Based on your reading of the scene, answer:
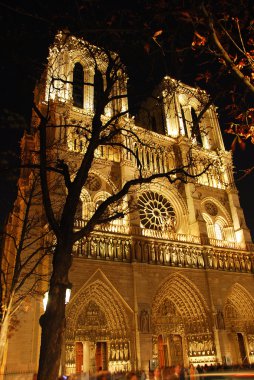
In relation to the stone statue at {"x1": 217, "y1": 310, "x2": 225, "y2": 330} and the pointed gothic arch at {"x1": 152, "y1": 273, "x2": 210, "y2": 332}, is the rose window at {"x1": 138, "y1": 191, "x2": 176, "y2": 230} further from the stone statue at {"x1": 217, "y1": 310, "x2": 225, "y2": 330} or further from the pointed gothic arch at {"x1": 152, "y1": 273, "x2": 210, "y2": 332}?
the stone statue at {"x1": 217, "y1": 310, "x2": 225, "y2": 330}

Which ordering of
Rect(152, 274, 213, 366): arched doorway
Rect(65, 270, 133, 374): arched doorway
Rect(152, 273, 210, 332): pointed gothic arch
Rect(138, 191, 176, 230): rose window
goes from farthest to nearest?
Rect(138, 191, 176, 230): rose window, Rect(152, 273, 210, 332): pointed gothic arch, Rect(152, 274, 213, 366): arched doorway, Rect(65, 270, 133, 374): arched doorway

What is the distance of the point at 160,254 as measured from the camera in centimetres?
1875

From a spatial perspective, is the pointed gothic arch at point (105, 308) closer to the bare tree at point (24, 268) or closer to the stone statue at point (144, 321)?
the stone statue at point (144, 321)

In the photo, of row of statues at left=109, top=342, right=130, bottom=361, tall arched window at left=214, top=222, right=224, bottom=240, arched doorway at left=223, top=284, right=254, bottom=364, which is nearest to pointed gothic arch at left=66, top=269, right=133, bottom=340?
row of statues at left=109, top=342, right=130, bottom=361

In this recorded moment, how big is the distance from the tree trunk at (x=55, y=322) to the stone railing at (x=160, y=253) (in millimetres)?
9714

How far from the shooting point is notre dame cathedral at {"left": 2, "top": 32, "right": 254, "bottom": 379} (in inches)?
629

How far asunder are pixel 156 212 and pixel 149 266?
164 inches

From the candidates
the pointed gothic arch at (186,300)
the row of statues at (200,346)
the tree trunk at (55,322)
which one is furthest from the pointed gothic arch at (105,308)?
the tree trunk at (55,322)

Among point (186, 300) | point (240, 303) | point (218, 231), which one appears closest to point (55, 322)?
point (186, 300)

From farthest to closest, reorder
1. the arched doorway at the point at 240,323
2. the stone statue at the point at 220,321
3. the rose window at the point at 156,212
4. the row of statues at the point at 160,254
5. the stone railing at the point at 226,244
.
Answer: the stone railing at the point at 226,244 → the rose window at the point at 156,212 → the arched doorway at the point at 240,323 → the stone statue at the point at 220,321 → the row of statues at the point at 160,254

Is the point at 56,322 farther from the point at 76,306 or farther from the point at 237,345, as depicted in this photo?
the point at 237,345

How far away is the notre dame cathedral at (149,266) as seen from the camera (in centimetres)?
1598

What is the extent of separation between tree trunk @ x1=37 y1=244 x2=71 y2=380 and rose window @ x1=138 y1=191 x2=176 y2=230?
14.5m

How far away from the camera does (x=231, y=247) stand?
21.6 metres
